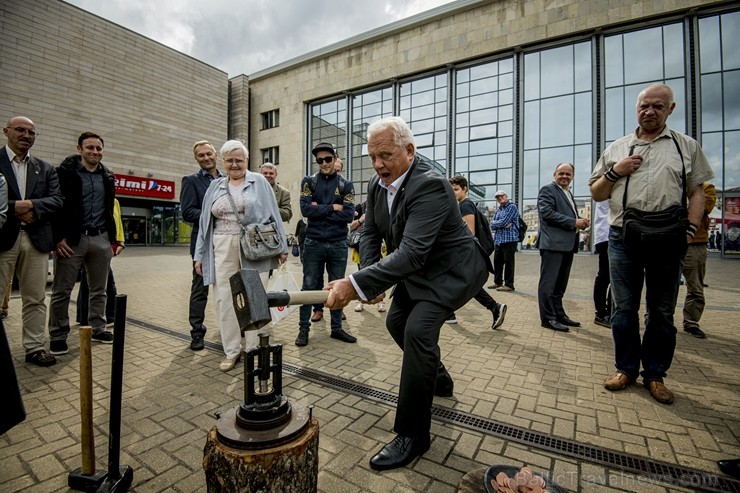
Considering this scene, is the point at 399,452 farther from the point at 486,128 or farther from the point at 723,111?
the point at 723,111

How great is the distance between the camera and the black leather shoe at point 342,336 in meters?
4.42

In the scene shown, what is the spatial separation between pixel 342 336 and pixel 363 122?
23.2 meters

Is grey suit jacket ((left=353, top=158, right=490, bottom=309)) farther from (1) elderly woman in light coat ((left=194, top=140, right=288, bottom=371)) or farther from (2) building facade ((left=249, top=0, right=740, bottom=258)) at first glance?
(2) building facade ((left=249, top=0, right=740, bottom=258))

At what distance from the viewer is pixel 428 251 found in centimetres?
213

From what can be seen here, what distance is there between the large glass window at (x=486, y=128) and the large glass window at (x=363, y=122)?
5.10 m

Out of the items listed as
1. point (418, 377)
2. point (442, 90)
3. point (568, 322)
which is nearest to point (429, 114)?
point (442, 90)

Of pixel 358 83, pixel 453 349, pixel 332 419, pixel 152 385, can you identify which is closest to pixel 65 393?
pixel 152 385

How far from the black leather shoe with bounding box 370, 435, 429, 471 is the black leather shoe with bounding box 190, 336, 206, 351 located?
281cm

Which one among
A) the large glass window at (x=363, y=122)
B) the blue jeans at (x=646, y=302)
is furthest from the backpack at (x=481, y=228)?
the large glass window at (x=363, y=122)

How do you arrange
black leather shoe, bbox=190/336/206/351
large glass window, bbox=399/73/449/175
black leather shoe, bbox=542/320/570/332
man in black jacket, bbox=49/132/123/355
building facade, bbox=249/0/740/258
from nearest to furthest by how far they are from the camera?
man in black jacket, bbox=49/132/123/355
black leather shoe, bbox=190/336/206/351
black leather shoe, bbox=542/320/570/332
building facade, bbox=249/0/740/258
large glass window, bbox=399/73/449/175

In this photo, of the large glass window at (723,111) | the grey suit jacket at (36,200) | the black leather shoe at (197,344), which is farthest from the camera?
the large glass window at (723,111)

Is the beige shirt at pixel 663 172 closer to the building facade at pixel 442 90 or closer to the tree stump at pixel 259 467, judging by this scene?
the tree stump at pixel 259 467

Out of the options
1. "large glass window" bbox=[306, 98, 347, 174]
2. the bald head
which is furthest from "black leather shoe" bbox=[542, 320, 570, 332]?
"large glass window" bbox=[306, 98, 347, 174]

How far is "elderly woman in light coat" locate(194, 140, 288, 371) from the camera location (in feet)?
12.0
